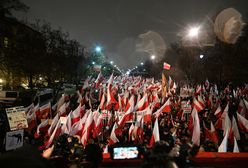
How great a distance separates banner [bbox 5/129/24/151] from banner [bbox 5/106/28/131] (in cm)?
18

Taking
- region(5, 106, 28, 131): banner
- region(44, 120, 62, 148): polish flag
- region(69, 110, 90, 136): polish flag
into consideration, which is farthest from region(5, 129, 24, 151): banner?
region(69, 110, 90, 136): polish flag

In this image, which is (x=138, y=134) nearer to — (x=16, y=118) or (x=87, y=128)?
(x=87, y=128)

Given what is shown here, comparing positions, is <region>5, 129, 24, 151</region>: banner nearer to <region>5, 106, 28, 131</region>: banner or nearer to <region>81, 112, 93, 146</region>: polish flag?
<region>5, 106, 28, 131</region>: banner

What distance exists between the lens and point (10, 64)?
30.8 metres

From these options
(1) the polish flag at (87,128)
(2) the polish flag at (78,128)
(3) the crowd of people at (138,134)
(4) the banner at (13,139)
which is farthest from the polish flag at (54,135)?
(4) the banner at (13,139)

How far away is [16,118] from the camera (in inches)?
384

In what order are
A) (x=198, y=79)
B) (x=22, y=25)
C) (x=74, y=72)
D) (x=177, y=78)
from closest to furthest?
(x=22, y=25) → (x=74, y=72) → (x=198, y=79) → (x=177, y=78)

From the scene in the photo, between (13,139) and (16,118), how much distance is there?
0.67 meters

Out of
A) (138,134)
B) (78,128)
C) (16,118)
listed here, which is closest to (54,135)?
(78,128)

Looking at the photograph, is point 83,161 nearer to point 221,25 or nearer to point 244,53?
point 244,53

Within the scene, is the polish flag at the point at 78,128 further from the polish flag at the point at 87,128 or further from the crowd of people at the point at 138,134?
the polish flag at the point at 87,128

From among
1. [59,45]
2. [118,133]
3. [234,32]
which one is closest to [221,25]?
[234,32]

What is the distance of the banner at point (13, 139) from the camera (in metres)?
9.28

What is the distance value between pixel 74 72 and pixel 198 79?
20185 millimetres
